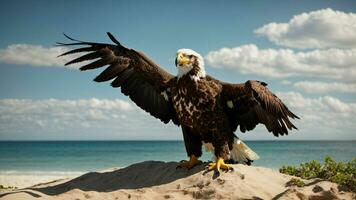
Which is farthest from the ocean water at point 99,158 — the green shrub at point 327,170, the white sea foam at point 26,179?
the green shrub at point 327,170

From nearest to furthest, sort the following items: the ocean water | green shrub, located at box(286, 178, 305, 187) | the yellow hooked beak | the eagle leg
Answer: green shrub, located at box(286, 178, 305, 187), the yellow hooked beak, the eagle leg, the ocean water

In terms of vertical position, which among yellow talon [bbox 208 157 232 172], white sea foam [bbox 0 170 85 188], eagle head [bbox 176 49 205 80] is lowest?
white sea foam [bbox 0 170 85 188]

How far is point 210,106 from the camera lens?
7.22 m

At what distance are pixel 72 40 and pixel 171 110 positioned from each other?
7.22 ft

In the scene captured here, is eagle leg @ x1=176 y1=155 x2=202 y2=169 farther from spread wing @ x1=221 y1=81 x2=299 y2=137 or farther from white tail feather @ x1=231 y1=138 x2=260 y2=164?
spread wing @ x1=221 y1=81 x2=299 y2=137

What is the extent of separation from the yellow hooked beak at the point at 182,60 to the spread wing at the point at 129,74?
1.22m

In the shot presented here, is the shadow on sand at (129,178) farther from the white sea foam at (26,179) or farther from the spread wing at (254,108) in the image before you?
the white sea foam at (26,179)

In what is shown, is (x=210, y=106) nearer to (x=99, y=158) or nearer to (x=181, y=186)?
(x=181, y=186)

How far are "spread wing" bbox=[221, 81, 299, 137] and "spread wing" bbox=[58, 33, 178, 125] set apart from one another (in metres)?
1.30

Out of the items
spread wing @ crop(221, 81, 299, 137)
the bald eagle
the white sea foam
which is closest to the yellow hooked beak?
the bald eagle

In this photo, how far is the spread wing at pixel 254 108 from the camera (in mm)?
6914

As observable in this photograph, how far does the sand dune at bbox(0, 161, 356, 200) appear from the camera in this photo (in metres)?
6.32

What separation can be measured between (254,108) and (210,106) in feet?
2.44

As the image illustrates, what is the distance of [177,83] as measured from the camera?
7.35m
